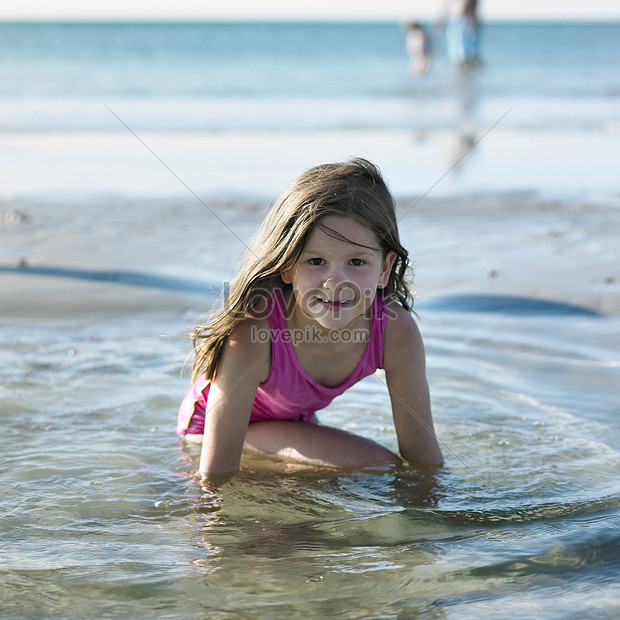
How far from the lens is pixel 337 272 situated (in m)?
2.97

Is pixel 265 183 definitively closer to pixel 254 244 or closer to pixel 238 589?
pixel 254 244

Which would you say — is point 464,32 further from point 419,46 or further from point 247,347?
point 247,347

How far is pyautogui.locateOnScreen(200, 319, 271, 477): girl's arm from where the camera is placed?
3.12 meters

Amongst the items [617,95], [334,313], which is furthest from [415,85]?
[334,313]

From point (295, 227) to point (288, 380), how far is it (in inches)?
25.0

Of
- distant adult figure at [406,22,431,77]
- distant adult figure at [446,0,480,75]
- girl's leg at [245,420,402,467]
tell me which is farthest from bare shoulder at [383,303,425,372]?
distant adult figure at [406,22,431,77]

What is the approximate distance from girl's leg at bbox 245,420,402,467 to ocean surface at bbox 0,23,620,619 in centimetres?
8

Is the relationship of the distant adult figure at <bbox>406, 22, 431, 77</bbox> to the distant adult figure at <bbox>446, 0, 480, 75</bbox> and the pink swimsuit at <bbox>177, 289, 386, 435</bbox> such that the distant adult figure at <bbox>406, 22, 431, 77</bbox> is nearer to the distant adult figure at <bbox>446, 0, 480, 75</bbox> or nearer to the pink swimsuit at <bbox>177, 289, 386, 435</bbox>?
the distant adult figure at <bbox>446, 0, 480, 75</bbox>

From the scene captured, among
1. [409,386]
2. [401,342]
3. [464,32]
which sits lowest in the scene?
[409,386]

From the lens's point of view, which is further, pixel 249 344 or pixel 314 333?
pixel 314 333

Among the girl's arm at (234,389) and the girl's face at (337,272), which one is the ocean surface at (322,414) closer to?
the girl's arm at (234,389)

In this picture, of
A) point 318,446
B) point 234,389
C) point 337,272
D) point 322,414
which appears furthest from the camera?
point 322,414

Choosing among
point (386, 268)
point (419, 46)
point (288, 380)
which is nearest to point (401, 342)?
point (386, 268)

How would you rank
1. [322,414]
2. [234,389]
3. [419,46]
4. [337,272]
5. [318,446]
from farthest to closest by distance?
1. [419,46]
2. [322,414]
3. [318,446]
4. [234,389]
5. [337,272]
